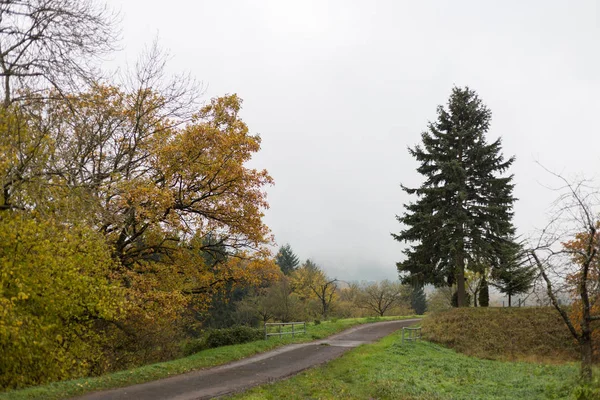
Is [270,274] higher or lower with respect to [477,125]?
lower

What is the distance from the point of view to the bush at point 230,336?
1885cm

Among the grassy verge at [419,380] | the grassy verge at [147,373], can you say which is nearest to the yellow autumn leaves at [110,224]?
the grassy verge at [147,373]

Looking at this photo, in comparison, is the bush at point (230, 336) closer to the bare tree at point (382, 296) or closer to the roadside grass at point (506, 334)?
the roadside grass at point (506, 334)

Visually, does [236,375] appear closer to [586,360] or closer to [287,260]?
[586,360]

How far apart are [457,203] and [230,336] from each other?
60.9 feet

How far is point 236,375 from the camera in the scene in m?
13.3

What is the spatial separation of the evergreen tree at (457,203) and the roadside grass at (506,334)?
378 cm

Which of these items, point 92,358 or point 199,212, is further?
point 199,212

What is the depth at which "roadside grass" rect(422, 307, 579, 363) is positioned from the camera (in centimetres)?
2155

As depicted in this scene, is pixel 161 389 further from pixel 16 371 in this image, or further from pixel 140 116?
pixel 140 116

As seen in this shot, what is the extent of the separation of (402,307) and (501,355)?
165ft

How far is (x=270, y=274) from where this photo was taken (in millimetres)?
18328

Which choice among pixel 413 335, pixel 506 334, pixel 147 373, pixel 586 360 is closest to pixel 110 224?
pixel 147 373

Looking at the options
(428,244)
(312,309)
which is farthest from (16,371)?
(312,309)
